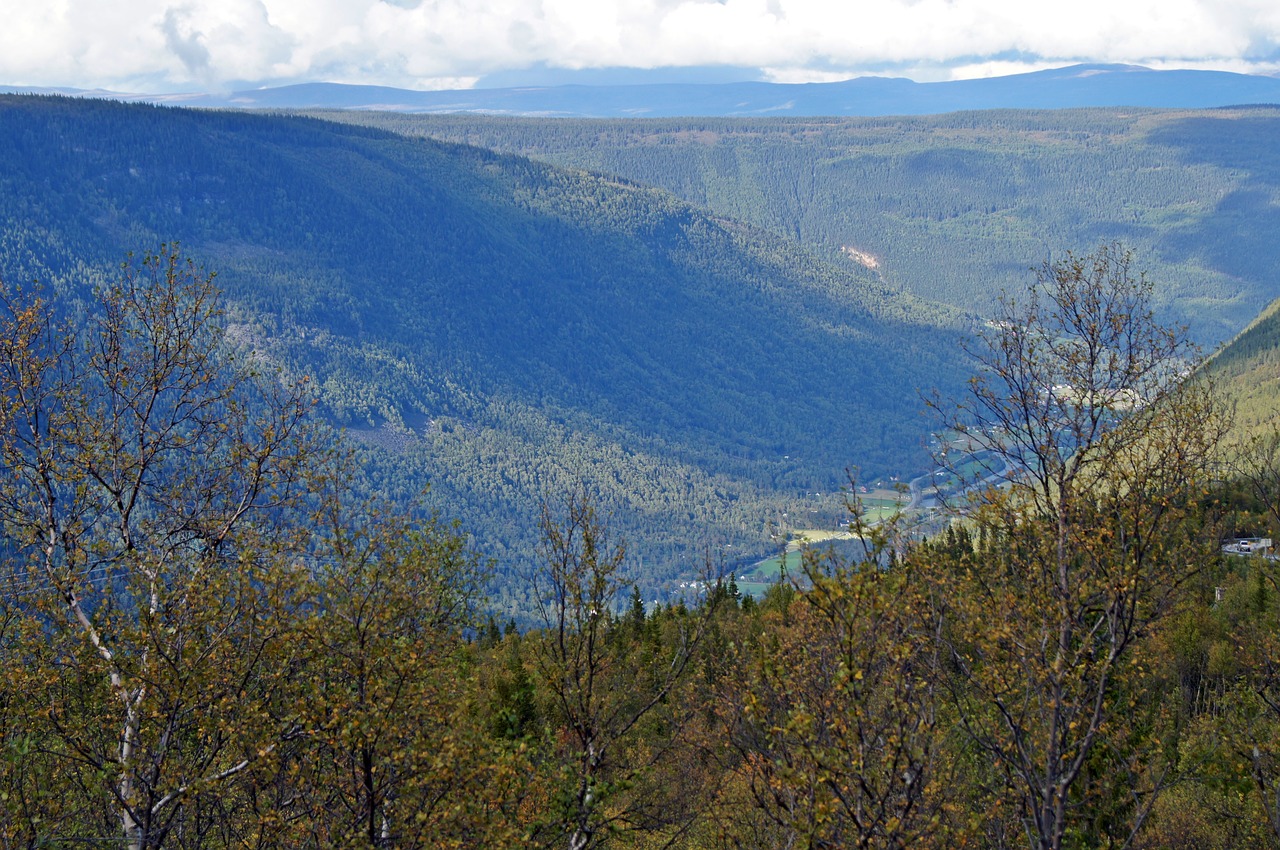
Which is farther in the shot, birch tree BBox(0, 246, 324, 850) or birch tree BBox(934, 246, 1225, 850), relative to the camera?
birch tree BBox(934, 246, 1225, 850)

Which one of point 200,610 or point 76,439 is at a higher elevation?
point 76,439

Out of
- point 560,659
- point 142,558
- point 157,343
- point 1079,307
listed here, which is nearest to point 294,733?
point 142,558

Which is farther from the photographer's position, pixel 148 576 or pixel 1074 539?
pixel 1074 539

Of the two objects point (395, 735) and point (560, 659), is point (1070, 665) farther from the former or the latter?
Result: point (395, 735)

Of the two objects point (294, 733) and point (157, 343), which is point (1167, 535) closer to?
point (294, 733)

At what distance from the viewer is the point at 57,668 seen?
1781 centimetres

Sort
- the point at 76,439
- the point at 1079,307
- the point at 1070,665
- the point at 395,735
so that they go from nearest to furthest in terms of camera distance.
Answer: the point at 395,735 < the point at 1070,665 < the point at 76,439 < the point at 1079,307

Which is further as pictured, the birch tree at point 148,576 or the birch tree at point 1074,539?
the birch tree at point 1074,539

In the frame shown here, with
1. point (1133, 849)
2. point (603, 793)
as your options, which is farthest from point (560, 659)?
point (1133, 849)

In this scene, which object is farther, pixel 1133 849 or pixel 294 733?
pixel 1133 849

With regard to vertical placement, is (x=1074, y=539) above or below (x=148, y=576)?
above

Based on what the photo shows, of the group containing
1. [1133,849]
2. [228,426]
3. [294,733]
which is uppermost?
[228,426]

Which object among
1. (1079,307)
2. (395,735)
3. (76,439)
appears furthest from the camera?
(1079,307)

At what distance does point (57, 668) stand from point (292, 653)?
3.78m
